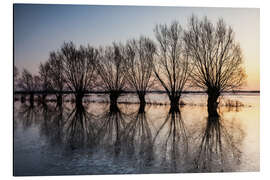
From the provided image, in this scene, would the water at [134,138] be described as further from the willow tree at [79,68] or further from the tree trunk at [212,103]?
the willow tree at [79,68]

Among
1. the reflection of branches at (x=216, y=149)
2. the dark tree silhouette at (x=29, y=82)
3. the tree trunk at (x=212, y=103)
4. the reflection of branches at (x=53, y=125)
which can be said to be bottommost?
the reflection of branches at (x=216, y=149)

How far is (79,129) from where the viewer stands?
4.84 m

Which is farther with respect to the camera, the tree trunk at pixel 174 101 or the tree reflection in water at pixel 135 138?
the tree trunk at pixel 174 101

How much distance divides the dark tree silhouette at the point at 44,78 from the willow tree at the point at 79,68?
263 mm

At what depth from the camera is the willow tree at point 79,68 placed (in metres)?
4.92

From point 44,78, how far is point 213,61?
2529 mm

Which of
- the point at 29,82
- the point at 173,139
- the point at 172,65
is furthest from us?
the point at 172,65

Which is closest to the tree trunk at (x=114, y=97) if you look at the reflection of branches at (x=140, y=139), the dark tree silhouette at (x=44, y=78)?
the reflection of branches at (x=140, y=139)

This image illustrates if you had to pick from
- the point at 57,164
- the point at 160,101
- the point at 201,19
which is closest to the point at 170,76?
the point at 160,101

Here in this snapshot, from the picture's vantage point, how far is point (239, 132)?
490cm

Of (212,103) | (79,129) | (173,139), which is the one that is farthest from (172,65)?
(79,129)

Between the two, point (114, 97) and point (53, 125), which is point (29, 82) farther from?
point (114, 97)

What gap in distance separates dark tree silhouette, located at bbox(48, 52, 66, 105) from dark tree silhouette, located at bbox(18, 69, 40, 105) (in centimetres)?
22

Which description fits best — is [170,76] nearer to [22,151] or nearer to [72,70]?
[72,70]
